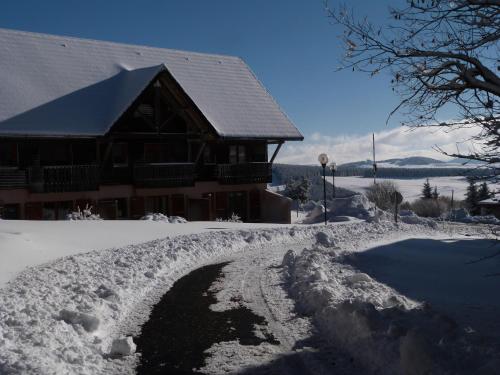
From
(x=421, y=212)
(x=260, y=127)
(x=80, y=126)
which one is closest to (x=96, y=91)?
(x=80, y=126)

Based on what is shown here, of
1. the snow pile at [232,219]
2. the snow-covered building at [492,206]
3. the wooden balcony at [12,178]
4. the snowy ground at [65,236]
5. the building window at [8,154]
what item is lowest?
the snow pile at [232,219]

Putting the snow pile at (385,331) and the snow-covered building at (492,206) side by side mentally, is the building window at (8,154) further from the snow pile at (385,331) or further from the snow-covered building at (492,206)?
the snow-covered building at (492,206)

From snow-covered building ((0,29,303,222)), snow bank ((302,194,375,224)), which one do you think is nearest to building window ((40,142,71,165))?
snow-covered building ((0,29,303,222))

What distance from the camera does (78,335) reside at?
7949 mm

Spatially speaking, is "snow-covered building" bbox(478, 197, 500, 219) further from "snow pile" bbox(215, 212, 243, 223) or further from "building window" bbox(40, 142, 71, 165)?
"building window" bbox(40, 142, 71, 165)

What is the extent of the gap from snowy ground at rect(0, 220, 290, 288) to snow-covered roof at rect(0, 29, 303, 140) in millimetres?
6591

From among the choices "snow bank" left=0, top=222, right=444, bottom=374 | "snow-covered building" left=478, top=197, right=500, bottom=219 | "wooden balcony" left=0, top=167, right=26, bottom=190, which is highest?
"wooden balcony" left=0, top=167, right=26, bottom=190


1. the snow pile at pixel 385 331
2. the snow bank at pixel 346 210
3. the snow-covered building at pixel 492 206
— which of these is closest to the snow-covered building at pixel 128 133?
the snow bank at pixel 346 210

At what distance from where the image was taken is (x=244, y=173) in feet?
104

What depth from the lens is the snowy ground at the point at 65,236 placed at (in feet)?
41.6

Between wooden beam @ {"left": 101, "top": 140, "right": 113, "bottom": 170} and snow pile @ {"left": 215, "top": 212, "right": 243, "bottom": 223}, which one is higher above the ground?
wooden beam @ {"left": 101, "top": 140, "right": 113, "bottom": 170}

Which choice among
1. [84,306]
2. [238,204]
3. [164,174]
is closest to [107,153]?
[164,174]

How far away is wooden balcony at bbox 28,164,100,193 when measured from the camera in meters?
24.3

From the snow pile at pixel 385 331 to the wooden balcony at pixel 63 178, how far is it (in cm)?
1554
